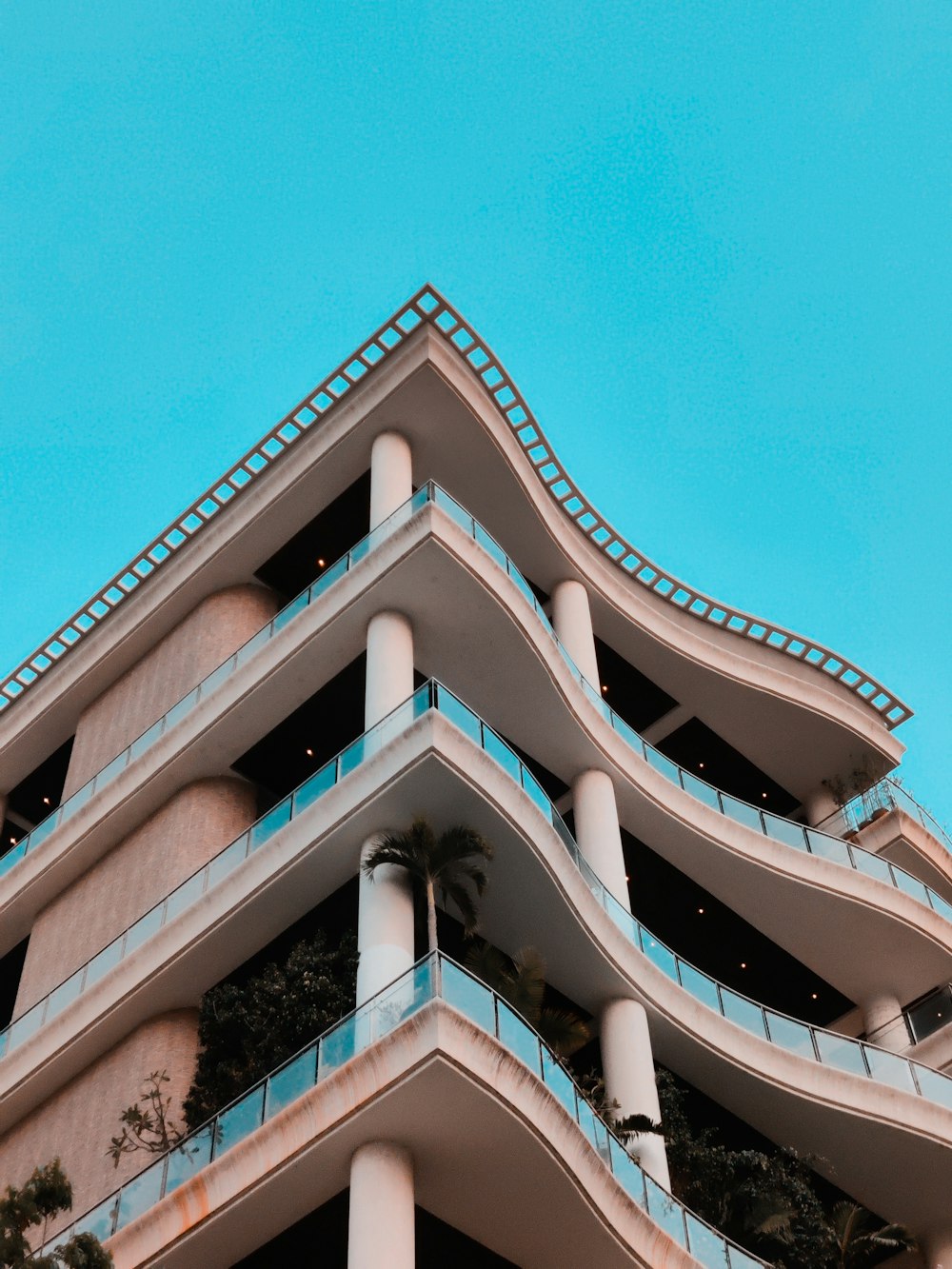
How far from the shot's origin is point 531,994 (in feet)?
63.8

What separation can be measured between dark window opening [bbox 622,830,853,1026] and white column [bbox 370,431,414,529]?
7343 millimetres

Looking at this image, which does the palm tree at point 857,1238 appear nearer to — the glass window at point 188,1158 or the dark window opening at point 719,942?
the dark window opening at point 719,942

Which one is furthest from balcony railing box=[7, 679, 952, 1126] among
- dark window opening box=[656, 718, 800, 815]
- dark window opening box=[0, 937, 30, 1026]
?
dark window opening box=[656, 718, 800, 815]

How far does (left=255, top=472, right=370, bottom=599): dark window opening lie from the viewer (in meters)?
28.3

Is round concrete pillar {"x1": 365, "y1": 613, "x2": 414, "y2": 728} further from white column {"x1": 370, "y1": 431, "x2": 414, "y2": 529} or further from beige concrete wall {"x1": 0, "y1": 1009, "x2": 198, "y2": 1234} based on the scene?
beige concrete wall {"x1": 0, "y1": 1009, "x2": 198, "y2": 1234}

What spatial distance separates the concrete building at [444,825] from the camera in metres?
17.1

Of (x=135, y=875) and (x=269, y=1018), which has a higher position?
(x=135, y=875)

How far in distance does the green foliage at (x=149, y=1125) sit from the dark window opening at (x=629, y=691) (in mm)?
14392

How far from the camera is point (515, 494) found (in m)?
29.0

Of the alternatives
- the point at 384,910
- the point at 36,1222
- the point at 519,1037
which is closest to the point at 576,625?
the point at 384,910

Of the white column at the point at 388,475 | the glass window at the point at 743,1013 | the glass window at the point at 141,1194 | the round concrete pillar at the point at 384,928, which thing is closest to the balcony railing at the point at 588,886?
the glass window at the point at 743,1013

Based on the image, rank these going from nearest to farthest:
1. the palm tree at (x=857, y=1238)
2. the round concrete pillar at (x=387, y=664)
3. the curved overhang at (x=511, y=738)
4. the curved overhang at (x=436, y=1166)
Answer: the curved overhang at (x=436, y=1166) → the palm tree at (x=857, y=1238) → the round concrete pillar at (x=387, y=664) → the curved overhang at (x=511, y=738)

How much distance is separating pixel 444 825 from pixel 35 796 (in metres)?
15.3

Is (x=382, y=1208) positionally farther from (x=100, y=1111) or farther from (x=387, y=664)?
(x=387, y=664)
